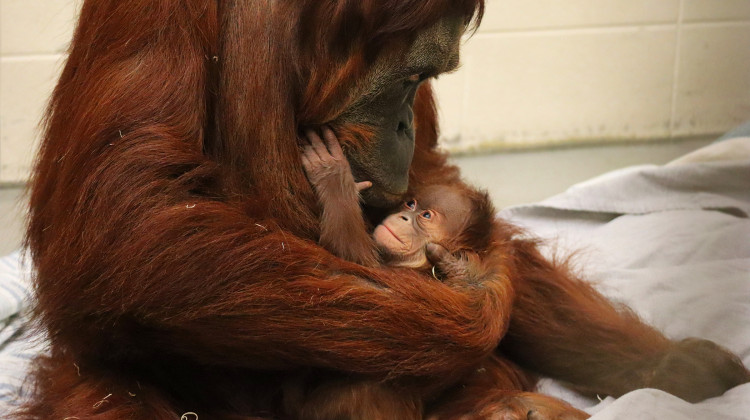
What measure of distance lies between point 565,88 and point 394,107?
2.26 m

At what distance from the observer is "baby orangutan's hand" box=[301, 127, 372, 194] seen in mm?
1550

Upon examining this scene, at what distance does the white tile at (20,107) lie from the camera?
2.86m

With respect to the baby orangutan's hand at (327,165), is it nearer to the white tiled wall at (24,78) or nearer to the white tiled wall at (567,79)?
the white tiled wall at (24,78)

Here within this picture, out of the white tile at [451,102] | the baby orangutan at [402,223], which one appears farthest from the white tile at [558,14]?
the baby orangutan at [402,223]

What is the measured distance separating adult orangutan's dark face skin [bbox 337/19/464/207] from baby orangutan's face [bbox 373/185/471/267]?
63mm

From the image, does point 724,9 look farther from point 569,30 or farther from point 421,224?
point 569,30

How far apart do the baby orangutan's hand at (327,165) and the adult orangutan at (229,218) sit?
27 millimetres

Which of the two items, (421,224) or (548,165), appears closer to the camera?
(421,224)

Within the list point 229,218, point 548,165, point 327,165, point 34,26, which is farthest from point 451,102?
point 229,218

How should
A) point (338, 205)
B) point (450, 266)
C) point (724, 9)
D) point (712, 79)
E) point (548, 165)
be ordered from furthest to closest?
point (548, 165)
point (712, 79)
point (450, 266)
point (338, 205)
point (724, 9)

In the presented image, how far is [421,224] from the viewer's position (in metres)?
1.75

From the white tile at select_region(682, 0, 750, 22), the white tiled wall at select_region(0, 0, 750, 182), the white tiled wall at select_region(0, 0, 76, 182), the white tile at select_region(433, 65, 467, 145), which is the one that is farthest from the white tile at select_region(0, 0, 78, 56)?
the white tile at select_region(682, 0, 750, 22)

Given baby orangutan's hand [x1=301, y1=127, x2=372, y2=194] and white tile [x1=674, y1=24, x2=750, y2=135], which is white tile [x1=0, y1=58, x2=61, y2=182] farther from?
white tile [x1=674, y1=24, x2=750, y2=135]

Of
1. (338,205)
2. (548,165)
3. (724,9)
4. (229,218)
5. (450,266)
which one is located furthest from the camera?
(548,165)
